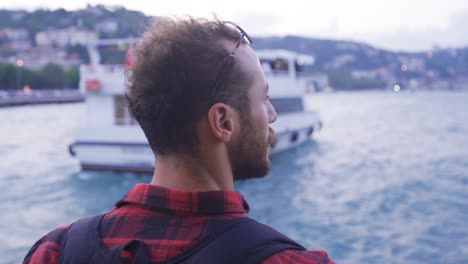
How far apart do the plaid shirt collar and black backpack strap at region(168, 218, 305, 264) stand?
60 mm

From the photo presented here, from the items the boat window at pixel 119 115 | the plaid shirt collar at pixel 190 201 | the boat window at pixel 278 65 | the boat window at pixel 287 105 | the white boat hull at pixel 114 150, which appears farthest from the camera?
the boat window at pixel 278 65

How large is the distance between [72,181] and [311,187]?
5.60m

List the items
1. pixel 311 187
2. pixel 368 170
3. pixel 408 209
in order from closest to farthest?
pixel 408 209
pixel 311 187
pixel 368 170

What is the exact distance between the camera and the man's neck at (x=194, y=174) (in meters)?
1.05

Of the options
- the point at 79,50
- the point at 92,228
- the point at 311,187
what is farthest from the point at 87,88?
the point at 79,50

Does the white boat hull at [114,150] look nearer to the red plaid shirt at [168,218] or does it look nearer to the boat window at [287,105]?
the boat window at [287,105]

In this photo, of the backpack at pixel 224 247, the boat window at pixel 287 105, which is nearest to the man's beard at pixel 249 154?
the backpack at pixel 224 247

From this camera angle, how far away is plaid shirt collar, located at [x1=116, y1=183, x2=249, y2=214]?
98cm

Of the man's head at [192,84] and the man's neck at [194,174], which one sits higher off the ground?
the man's head at [192,84]

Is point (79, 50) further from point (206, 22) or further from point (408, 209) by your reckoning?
point (206, 22)

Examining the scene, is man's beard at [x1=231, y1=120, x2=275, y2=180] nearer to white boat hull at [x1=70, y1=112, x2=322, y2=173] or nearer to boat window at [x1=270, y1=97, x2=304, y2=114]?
white boat hull at [x1=70, y1=112, x2=322, y2=173]

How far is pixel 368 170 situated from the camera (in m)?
14.3

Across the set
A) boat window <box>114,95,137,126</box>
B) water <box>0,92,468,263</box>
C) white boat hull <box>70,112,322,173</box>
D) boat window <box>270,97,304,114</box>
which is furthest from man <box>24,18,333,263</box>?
boat window <box>270,97,304,114</box>

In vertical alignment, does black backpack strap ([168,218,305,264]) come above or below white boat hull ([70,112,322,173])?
above
